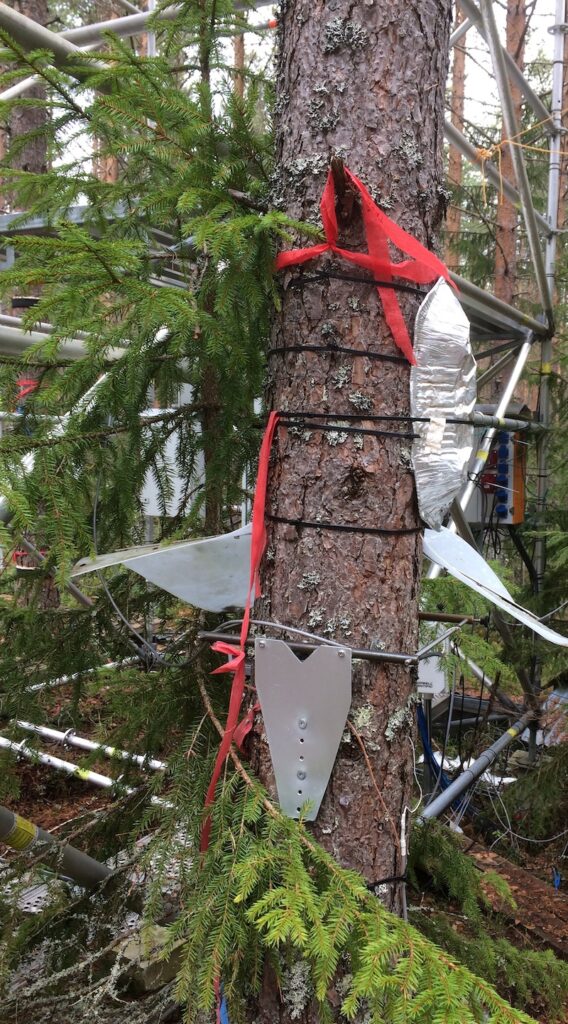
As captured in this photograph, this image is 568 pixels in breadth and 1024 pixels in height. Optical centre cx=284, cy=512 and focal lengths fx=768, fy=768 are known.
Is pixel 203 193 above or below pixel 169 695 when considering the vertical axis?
above

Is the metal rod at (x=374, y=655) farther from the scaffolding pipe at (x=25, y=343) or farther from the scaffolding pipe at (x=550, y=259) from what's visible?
the scaffolding pipe at (x=550, y=259)

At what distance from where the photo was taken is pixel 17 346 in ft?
10.3

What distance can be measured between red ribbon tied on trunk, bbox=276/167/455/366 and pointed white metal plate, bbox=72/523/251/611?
1.99ft

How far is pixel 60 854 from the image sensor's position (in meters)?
2.10

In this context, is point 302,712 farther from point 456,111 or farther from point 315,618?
point 456,111

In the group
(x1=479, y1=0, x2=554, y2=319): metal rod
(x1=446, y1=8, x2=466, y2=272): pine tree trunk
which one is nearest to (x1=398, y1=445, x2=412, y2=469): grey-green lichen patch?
(x1=479, y1=0, x2=554, y2=319): metal rod

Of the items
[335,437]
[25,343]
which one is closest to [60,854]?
[335,437]

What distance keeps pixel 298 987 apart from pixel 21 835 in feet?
3.55

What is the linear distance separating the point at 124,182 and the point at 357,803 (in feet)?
6.23

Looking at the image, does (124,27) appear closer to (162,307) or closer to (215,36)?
(215,36)

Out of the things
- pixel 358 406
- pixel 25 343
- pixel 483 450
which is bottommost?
pixel 483 450

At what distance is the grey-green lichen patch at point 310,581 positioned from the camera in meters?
1.65

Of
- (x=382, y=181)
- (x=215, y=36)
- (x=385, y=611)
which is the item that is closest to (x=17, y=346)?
(x=215, y=36)

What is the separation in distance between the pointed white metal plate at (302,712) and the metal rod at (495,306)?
292 centimetres
